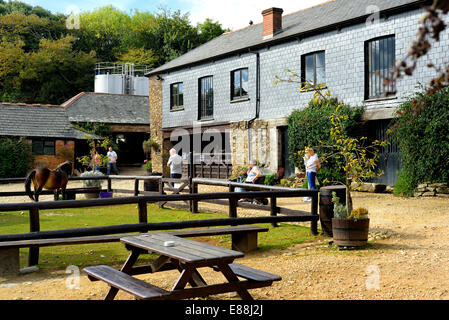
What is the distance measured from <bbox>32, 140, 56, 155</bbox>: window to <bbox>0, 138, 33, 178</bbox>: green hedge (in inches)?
33.5

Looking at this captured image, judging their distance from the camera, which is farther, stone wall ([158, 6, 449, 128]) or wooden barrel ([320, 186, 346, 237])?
stone wall ([158, 6, 449, 128])

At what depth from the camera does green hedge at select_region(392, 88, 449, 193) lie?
1341 centimetres

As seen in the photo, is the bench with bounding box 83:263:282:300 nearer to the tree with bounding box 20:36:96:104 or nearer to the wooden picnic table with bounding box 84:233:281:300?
the wooden picnic table with bounding box 84:233:281:300

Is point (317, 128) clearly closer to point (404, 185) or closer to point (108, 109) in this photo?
point (404, 185)

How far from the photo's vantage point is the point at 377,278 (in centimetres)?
563

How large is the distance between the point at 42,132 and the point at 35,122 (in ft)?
3.64

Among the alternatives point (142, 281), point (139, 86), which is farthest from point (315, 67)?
point (139, 86)

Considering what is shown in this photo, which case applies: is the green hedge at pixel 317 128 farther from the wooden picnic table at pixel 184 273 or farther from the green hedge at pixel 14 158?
the green hedge at pixel 14 158

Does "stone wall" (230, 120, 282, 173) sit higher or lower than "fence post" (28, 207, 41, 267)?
higher

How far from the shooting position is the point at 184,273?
12.8 feet

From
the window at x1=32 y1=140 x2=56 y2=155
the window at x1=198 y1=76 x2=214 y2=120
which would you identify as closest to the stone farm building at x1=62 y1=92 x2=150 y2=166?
the window at x1=32 y1=140 x2=56 y2=155

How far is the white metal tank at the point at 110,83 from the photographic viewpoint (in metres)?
41.1
